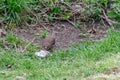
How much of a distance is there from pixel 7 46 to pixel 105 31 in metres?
1.79

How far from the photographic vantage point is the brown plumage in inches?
270

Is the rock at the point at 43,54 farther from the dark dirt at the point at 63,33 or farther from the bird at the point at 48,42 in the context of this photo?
the dark dirt at the point at 63,33

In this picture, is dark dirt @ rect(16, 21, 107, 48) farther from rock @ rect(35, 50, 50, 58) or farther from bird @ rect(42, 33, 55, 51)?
rock @ rect(35, 50, 50, 58)

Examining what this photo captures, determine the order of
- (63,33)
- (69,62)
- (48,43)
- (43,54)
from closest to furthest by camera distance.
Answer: (69,62), (43,54), (48,43), (63,33)

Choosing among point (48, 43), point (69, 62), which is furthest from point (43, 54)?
point (69, 62)

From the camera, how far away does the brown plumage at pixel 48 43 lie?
6.87 meters

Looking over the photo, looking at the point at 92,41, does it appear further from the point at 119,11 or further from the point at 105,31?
the point at 119,11

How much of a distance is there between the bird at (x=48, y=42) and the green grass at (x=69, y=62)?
0.13m

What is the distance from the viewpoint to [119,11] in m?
8.05

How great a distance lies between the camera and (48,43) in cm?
683

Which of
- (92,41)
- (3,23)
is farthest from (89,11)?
(3,23)

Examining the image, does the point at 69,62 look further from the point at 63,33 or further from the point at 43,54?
the point at 63,33

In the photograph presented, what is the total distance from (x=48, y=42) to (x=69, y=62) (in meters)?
0.67

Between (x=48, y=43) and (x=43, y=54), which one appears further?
(x=48, y=43)
